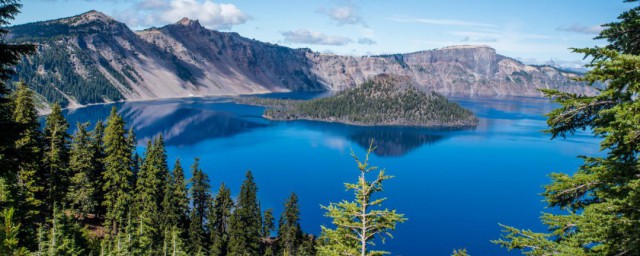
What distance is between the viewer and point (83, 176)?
52281 mm

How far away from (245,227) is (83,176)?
2228cm

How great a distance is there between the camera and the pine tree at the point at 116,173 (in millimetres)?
51000

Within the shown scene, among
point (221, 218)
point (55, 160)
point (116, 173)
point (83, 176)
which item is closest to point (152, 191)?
point (116, 173)

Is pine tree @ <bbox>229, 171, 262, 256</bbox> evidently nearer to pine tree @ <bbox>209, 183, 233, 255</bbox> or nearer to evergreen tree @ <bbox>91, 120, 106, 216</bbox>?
pine tree @ <bbox>209, 183, 233, 255</bbox>

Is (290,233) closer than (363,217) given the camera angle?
No

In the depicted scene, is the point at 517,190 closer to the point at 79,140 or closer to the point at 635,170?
the point at 79,140

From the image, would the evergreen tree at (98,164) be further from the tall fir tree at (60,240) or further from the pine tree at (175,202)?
the tall fir tree at (60,240)

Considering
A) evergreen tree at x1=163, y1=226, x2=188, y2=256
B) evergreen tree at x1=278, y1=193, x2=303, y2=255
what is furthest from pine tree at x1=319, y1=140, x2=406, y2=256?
evergreen tree at x1=278, y1=193, x2=303, y2=255

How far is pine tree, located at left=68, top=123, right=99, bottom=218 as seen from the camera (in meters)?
51.2

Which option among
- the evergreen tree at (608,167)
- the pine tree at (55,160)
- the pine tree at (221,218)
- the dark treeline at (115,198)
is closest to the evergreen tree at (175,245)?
the dark treeline at (115,198)

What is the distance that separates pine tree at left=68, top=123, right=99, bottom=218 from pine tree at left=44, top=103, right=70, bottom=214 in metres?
2.56

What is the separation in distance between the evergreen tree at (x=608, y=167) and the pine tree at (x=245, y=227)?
50330 mm

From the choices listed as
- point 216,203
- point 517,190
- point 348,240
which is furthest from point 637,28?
point 517,190

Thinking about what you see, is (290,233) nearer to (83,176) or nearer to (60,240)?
(83,176)
